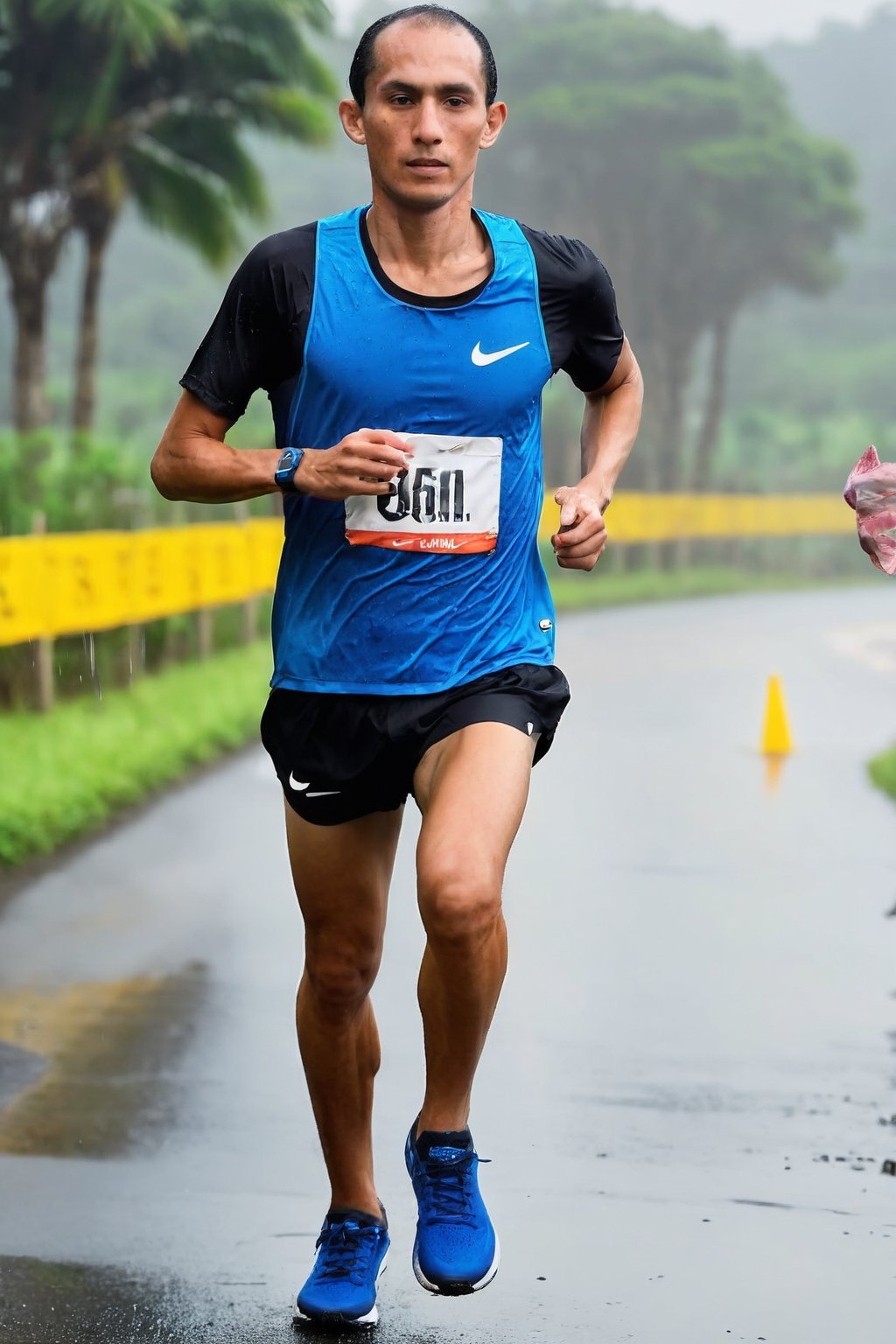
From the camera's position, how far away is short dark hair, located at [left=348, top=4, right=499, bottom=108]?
13.4ft

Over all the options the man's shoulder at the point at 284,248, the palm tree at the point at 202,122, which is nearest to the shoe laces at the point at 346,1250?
the man's shoulder at the point at 284,248

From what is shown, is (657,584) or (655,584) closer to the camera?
(657,584)

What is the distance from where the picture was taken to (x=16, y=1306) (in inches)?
165

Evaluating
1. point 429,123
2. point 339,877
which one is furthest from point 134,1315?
point 429,123

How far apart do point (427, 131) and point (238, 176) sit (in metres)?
22.1

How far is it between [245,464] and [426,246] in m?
0.48

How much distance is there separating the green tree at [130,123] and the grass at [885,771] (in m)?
12.6

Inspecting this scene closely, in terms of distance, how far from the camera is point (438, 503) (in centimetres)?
402

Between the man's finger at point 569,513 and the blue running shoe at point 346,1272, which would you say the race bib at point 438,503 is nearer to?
the man's finger at point 569,513

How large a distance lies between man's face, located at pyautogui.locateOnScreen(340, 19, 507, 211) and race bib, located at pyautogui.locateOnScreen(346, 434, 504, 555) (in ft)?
1.36

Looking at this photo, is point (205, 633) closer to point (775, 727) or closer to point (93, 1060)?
point (775, 727)

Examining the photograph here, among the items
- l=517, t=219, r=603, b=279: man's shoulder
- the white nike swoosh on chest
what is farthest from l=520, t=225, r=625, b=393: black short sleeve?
the white nike swoosh on chest

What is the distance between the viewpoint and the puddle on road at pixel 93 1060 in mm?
5477

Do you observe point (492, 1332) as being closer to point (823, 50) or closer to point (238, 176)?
point (238, 176)
